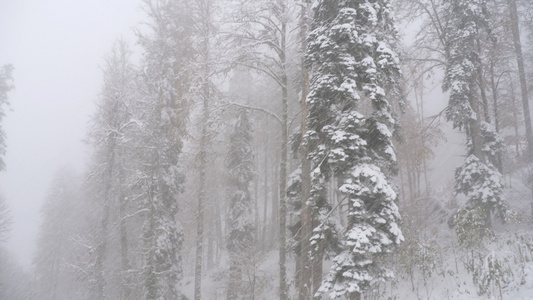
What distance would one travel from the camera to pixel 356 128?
8375mm

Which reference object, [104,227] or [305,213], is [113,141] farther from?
[305,213]

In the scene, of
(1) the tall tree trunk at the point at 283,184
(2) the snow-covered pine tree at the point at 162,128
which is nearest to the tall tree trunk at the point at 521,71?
(1) the tall tree trunk at the point at 283,184

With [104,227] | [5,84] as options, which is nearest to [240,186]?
[104,227]

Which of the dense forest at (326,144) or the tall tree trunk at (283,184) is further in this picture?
the tall tree trunk at (283,184)

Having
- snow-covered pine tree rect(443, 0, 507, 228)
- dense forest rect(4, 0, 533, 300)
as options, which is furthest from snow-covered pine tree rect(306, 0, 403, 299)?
snow-covered pine tree rect(443, 0, 507, 228)

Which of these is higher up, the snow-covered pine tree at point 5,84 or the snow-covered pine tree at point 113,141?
the snow-covered pine tree at point 5,84

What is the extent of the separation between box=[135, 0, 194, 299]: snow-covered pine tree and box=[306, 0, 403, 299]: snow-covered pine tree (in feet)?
27.2

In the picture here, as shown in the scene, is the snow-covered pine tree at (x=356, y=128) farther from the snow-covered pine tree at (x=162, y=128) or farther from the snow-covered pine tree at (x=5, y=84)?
the snow-covered pine tree at (x=5, y=84)

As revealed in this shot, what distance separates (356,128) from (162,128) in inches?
425

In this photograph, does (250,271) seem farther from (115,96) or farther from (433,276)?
(115,96)

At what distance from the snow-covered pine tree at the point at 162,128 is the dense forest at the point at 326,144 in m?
0.08

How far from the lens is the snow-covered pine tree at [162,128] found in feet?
50.6

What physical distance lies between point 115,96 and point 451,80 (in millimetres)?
16682

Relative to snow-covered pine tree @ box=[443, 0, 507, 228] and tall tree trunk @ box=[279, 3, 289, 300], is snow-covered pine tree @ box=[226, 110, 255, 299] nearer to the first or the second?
tall tree trunk @ box=[279, 3, 289, 300]
